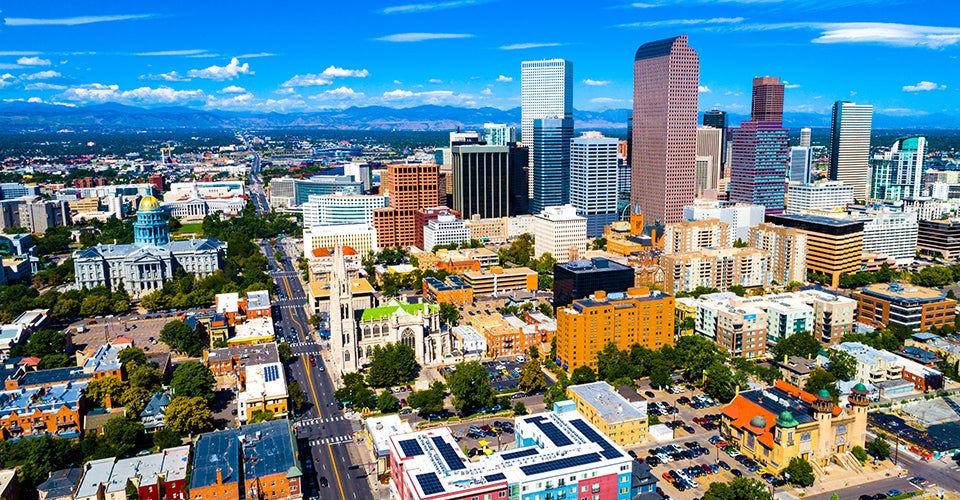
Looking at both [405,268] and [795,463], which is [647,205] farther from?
[795,463]

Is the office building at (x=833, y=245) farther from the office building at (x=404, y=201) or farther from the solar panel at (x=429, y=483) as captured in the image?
the solar panel at (x=429, y=483)

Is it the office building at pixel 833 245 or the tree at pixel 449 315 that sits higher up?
the office building at pixel 833 245

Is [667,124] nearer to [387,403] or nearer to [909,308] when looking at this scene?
[909,308]

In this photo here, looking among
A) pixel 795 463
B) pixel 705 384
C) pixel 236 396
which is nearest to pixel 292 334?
pixel 236 396

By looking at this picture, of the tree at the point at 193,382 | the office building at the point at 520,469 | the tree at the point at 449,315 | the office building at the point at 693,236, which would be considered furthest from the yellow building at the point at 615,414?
the office building at the point at 693,236

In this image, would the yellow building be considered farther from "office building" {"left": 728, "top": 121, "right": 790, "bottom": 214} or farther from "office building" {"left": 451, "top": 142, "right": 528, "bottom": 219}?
"office building" {"left": 728, "top": 121, "right": 790, "bottom": 214}
